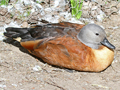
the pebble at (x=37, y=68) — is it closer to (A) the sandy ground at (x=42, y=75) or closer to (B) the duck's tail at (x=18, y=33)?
(A) the sandy ground at (x=42, y=75)

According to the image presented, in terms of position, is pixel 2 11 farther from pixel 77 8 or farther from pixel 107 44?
pixel 107 44

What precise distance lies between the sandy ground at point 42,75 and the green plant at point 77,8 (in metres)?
1.15

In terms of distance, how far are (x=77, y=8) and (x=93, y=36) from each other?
1.22 metres

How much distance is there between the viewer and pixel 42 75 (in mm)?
2990

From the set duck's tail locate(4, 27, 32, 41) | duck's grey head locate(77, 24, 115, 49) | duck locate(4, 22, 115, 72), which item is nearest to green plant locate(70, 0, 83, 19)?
duck locate(4, 22, 115, 72)

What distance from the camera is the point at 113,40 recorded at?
12.6 ft

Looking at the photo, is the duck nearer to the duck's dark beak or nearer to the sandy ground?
the duck's dark beak

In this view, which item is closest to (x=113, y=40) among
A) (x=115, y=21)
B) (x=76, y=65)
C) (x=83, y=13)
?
(x=115, y=21)

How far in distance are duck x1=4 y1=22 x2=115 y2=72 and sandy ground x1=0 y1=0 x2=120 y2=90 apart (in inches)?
4.9

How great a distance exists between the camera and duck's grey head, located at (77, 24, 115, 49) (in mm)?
3080

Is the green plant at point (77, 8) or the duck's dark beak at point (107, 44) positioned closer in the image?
the duck's dark beak at point (107, 44)

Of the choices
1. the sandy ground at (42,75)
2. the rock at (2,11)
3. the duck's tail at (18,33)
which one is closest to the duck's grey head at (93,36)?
the sandy ground at (42,75)

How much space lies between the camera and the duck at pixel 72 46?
294 cm

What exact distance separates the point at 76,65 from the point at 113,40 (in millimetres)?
1266
